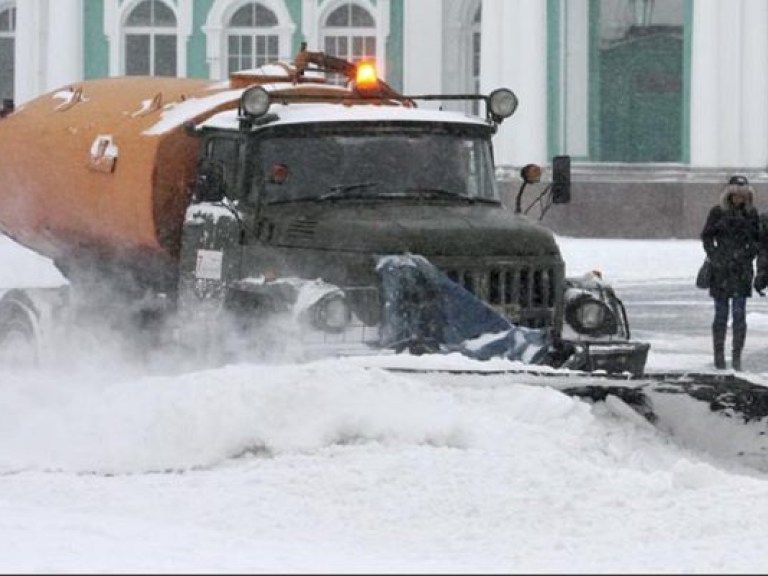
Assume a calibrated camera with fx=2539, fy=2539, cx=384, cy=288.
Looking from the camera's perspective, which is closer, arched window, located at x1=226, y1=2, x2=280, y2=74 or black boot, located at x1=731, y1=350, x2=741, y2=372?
black boot, located at x1=731, y1=350, x2=741, y2=372

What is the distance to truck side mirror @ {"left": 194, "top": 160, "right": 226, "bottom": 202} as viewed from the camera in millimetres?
14555

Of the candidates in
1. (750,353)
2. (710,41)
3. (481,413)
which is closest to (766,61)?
(710,41)

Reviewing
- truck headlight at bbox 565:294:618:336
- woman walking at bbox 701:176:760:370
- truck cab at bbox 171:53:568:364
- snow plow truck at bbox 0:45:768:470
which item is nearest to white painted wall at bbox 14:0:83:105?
woman walking at bbox 701:176:760:370

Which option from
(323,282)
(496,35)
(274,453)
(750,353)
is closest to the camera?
(274,453)

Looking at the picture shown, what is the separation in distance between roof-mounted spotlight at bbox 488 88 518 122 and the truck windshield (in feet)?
2.26

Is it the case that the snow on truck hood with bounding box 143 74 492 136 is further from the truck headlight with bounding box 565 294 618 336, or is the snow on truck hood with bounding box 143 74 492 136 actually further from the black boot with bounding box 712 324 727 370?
the black boot with bounding box 712 324 727 370

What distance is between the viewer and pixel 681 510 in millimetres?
10148

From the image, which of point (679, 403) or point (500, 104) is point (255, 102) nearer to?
point (500, 104)

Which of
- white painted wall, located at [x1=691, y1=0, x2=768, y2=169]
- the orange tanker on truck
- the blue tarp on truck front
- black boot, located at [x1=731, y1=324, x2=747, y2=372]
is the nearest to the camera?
the blue tarp on truck front

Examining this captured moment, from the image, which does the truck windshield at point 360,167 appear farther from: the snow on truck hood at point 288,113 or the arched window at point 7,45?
the arched window at point 7,45

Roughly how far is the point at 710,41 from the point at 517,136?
380 cm

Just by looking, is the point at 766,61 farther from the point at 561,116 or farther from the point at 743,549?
the point at 743,549

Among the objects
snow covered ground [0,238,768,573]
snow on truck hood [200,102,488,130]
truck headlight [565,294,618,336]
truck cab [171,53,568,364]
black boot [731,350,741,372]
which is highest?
snow on truck hood [200,102,488,130]

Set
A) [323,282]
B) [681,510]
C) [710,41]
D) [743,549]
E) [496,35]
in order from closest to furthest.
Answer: [743,549] → [681,510] → [323,282] → [710,41] → [496,35]
